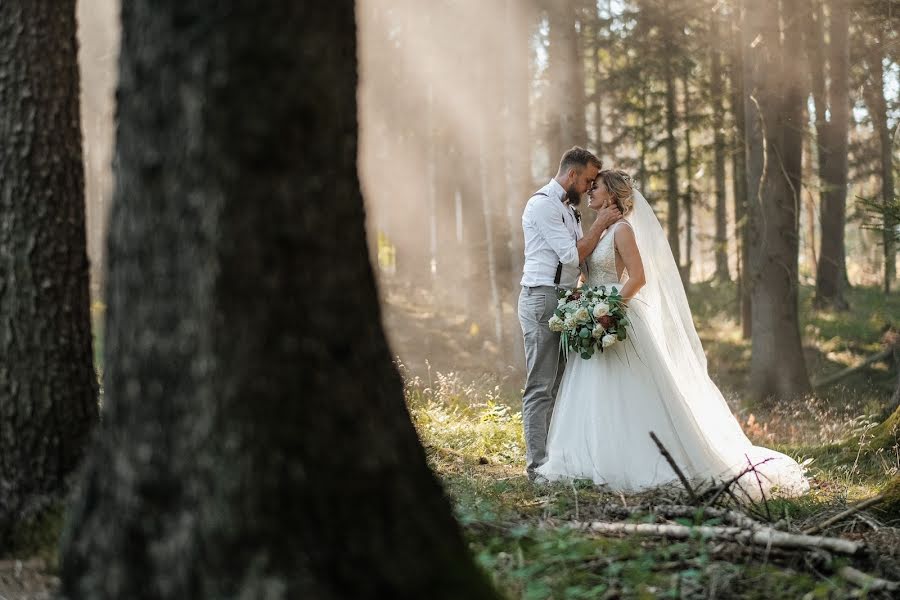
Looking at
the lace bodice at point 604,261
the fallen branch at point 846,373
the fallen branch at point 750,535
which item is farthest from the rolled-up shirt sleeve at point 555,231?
the fallen branch at point 846,373

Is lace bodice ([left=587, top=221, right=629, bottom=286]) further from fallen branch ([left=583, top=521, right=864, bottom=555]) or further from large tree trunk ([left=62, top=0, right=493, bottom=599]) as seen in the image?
large tree trunk ([left=62, top=0, right=493, bottom=599])

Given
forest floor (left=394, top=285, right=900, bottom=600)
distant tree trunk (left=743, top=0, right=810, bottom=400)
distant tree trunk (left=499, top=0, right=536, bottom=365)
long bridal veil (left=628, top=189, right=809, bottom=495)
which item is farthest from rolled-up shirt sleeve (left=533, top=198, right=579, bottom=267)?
distant tree trunk (left=499, top=0, right=536, bottom=365)

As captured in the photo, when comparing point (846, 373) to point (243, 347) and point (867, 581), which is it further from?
point (243, 347)

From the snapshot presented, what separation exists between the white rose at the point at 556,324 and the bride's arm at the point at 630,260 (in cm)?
70

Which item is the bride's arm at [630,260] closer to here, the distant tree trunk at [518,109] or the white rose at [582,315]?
the white rose at [582,315]

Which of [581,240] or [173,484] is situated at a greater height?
[581,240]

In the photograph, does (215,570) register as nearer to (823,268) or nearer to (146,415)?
(146,415)

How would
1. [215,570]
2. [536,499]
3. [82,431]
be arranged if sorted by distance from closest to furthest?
[215,570] < [82,431] < [536,499]

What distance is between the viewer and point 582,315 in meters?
7.52

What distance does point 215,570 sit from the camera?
243 cm

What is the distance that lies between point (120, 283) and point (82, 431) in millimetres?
2157

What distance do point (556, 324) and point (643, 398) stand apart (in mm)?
986

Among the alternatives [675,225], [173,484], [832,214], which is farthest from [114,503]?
[832,214]

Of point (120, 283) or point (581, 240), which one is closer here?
point (120, 283)
